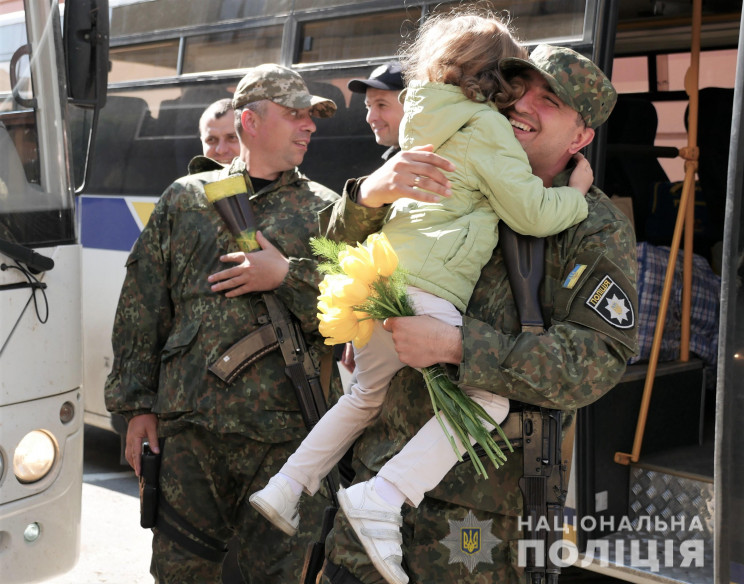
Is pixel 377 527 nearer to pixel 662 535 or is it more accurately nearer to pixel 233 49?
pixel 662 535

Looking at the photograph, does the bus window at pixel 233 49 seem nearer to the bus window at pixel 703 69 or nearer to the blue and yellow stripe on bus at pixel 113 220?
the blue and yellow stripe on bus at pixel 113 220

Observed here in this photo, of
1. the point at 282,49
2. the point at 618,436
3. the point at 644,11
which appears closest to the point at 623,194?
the point at 644,11

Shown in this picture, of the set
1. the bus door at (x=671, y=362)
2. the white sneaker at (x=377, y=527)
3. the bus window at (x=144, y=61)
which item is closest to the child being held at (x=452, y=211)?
the white sneaker at (x=377, y=527)

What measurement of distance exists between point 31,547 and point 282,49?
8.87 ft

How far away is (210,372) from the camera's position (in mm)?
3104

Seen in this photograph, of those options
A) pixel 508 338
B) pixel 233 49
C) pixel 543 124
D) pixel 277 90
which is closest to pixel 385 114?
pixel 277 90

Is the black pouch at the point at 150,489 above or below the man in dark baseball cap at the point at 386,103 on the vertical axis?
below

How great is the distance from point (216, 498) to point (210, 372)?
0.44 m

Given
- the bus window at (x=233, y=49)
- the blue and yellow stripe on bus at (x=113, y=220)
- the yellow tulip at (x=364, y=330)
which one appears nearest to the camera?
the yellow tulip at (x=364, y=330)

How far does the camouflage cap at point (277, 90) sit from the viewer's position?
3.36 meters

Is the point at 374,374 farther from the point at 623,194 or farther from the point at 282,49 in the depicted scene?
the point at 623,194

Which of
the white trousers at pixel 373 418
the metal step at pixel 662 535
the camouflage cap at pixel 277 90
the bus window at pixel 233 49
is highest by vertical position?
the bus window at pixel 233 49

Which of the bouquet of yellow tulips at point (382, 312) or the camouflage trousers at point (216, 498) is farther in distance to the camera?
the camouflage trousers at point (216, 498)

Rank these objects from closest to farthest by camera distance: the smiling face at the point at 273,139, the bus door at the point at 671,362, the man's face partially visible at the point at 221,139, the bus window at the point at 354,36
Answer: the bus door at the point at 671,362, the smiling face at the point at 273,139, the bus window at the point at 354,36, the man's face partially visible at the point at 221,139
